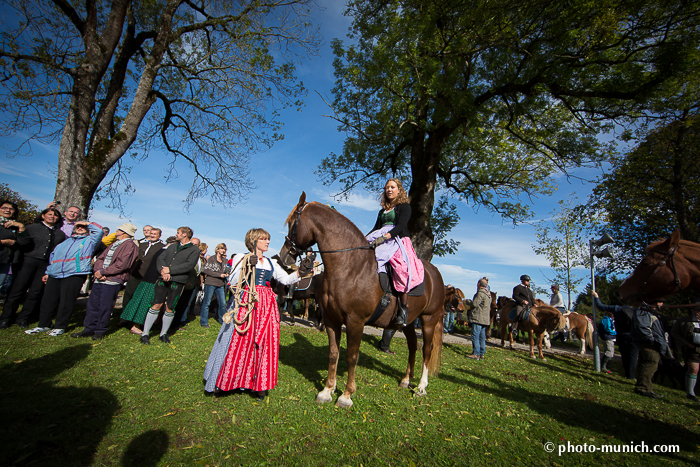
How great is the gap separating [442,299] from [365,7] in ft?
38.4

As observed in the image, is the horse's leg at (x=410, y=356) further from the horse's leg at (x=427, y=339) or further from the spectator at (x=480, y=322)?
the spectator at (x=480, y=322)

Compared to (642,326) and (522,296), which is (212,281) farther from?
(642,326)

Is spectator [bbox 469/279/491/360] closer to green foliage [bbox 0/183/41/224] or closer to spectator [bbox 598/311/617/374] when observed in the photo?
spectator [bbox 598/311/617/374]

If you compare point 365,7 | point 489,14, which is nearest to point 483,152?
point 489,14

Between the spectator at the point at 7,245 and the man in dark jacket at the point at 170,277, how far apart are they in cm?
255

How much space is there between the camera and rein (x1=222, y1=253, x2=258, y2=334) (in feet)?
12.1

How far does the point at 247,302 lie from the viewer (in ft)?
12.5

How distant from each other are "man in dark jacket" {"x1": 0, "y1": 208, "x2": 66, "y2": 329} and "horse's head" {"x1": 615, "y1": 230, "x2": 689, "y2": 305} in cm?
998

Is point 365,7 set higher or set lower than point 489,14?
higher

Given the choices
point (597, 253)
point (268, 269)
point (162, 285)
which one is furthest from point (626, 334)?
point (162, 285)

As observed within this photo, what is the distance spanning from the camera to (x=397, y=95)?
10.4 meters

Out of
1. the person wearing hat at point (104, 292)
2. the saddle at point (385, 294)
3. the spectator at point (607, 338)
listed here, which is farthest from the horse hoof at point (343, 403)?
the spectator at point (607, 338)

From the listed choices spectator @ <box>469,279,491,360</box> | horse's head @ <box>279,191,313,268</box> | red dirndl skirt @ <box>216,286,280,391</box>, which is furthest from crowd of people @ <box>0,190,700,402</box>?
spectator @ <box>469,279,491,360</box>

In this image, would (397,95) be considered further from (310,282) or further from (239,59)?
(310,282)
